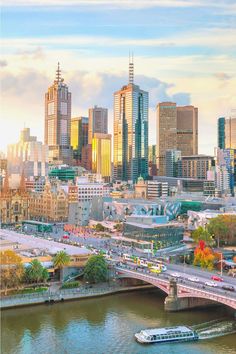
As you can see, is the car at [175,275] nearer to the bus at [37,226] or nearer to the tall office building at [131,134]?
the bus at [37,226]

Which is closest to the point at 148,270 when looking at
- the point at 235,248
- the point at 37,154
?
the point at 235,248

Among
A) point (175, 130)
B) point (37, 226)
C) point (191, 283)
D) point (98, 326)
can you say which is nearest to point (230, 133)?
point (175, 130)

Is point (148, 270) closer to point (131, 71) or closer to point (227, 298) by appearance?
point (227, 298)

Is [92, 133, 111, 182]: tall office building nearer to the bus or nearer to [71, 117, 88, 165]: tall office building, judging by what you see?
[71, 117, 88, 165]: tall office building

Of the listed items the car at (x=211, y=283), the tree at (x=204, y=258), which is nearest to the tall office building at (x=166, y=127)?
the tree at (x=204, y=258)

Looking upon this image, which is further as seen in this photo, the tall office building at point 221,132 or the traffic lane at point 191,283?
the tall office building at point 221,132

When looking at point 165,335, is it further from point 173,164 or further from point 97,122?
point 97,122

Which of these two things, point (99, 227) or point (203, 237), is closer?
point (203, 237)
